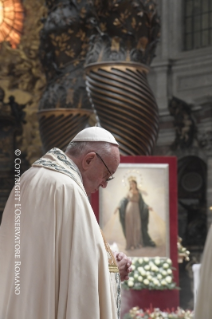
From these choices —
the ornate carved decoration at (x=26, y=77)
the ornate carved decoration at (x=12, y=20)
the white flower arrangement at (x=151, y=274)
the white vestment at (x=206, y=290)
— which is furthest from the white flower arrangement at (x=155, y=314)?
the ornate carved decoration at (x=12, y=20)

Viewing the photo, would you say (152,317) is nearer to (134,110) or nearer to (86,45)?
(134,110)

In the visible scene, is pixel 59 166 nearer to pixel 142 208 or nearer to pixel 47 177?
pixel 47 177

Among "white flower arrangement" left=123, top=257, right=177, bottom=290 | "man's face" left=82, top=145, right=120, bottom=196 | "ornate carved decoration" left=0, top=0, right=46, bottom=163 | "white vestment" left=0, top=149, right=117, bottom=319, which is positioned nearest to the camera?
"white vestment" left=0, top=149, right=117, bottom=319

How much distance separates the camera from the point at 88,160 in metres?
3.60

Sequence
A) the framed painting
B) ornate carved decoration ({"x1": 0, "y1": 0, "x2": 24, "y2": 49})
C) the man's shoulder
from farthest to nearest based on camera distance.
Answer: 1. ornate carved decoration ({"x1": 0, "y1": 0, "x2": 24, "y2": 49})
2. the framed painting
3. the man's shoulder

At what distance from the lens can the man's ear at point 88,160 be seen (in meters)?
3.59

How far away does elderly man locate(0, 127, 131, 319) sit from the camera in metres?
3.25

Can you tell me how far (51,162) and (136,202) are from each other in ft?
12.9

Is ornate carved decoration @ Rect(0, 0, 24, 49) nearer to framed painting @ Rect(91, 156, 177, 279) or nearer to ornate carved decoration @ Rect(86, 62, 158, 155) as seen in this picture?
ornate carved decoration @ Rect(86, 62, 158, 155)

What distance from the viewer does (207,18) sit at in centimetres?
1572

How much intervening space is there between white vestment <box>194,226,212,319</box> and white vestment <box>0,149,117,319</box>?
1975 millimetres

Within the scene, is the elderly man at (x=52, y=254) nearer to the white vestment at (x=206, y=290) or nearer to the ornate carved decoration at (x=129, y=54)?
the white vestment at (x=206, y=290)

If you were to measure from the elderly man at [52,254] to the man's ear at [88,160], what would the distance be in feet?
0.40

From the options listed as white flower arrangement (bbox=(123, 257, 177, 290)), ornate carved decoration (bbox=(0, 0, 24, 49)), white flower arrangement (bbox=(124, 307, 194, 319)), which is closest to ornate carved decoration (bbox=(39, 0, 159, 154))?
A: white flower arrangement (bbox=(123, 257, 177, 290))
